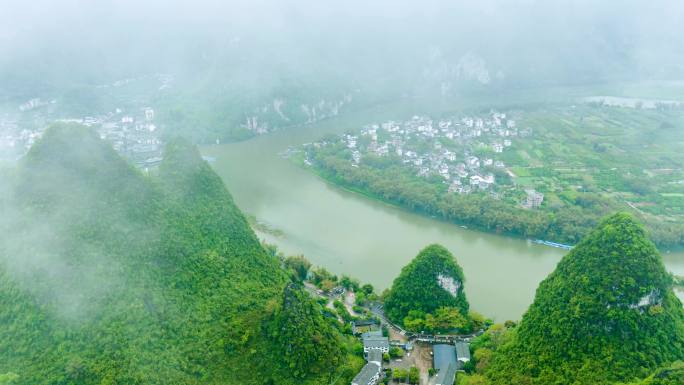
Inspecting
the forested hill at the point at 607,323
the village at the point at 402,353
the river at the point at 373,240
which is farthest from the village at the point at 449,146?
the forested hill at the point at 607,323

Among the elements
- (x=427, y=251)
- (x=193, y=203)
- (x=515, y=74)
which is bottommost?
(x=515, y=74)

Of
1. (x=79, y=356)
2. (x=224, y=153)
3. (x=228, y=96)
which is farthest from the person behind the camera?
(x=228, y=96)

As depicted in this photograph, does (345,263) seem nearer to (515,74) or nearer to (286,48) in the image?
(286,48)

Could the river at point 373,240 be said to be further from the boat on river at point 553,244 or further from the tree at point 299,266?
the tree at point 299,266

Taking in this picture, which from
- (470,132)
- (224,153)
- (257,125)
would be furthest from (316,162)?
(470,132)

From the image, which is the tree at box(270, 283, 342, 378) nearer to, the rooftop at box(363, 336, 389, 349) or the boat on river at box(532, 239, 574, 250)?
the rooftop at box(363, 336, 389, 349)

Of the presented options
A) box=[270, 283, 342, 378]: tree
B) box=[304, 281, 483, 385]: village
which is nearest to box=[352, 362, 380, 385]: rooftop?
box=[304, 281, 483, 385]: village

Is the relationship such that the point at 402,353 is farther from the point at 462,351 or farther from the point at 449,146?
the point at 449,146

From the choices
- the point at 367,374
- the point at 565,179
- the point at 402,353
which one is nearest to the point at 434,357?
the point at 402,353
